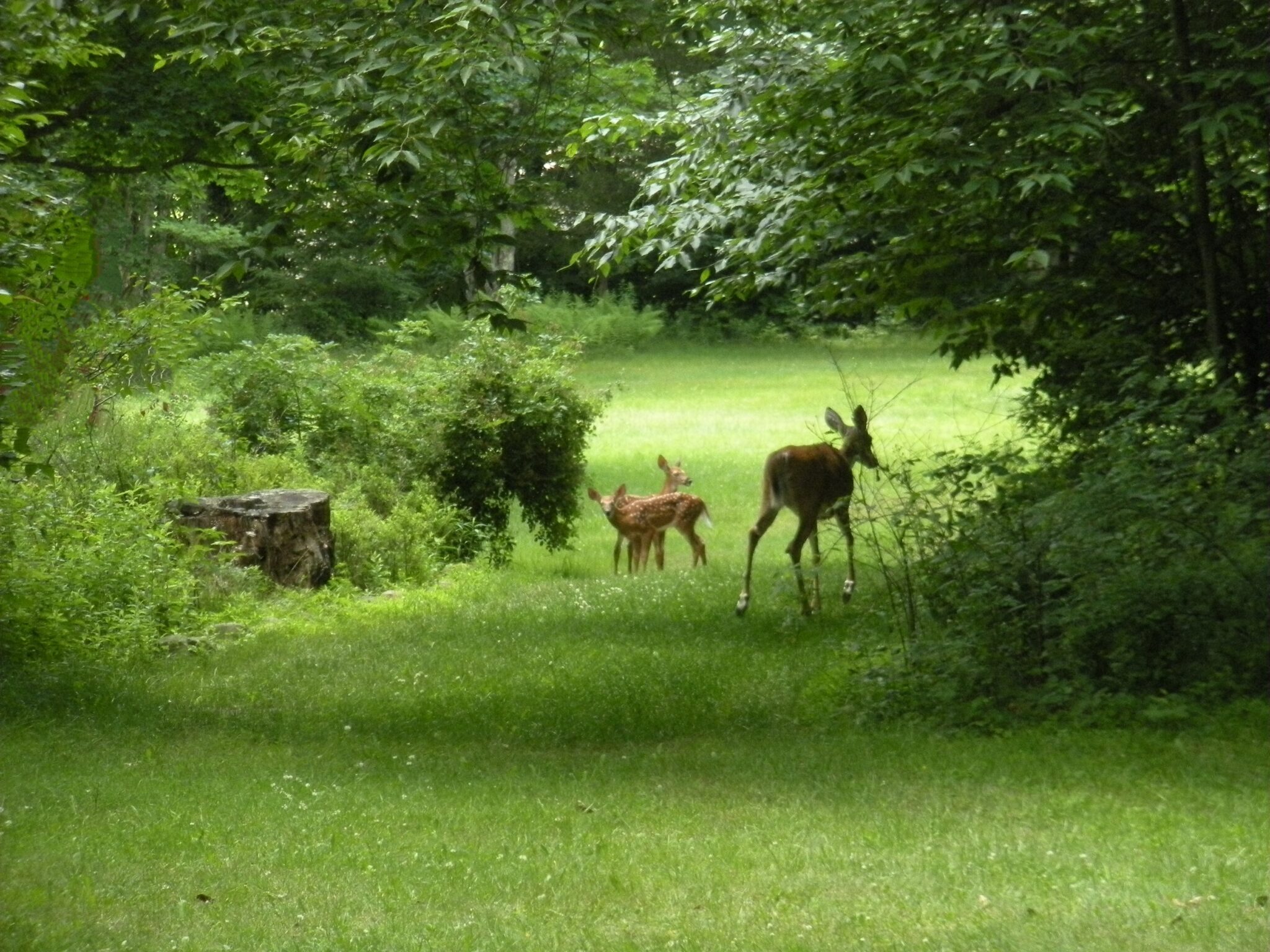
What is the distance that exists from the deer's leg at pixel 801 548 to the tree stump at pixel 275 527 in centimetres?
498

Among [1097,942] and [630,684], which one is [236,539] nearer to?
[630,684]

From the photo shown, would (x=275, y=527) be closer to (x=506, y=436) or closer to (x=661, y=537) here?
(x=506, y=436)

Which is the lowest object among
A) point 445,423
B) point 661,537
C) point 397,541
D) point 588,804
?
point 588,804

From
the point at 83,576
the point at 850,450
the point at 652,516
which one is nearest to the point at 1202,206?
the point at 850,450

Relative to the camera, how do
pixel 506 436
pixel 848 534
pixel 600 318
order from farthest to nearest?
pixel 600 318 → pixel 506 436 → pixel 848 534

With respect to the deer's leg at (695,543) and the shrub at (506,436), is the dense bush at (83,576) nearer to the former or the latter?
the shrub at (506,436)

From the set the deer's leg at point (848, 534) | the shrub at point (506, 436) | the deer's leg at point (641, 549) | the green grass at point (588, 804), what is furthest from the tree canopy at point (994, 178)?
the shrub at point (506, 436)

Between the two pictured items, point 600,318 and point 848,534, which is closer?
point 848,534

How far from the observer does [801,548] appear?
13.0 m

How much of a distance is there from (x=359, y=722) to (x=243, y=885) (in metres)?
3.91

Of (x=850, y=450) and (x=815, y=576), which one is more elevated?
(x=850, y=450)

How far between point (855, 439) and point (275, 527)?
5566 millimetres

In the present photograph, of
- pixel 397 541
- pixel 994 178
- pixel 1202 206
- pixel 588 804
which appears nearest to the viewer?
pixel 588 804

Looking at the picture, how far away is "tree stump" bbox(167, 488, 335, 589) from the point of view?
15289 millimetres
